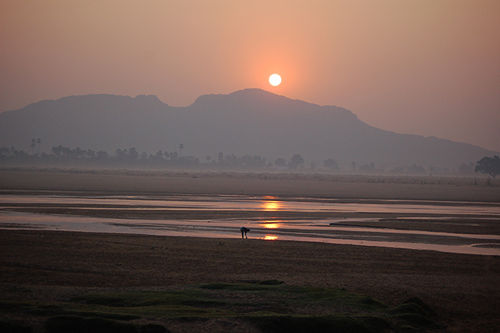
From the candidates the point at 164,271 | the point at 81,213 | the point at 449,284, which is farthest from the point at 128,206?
the point at 449,284

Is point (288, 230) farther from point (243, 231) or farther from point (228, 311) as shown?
→ point (228, 311)

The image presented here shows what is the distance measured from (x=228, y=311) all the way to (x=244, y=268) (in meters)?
7.43

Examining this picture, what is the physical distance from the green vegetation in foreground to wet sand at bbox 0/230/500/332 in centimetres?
108

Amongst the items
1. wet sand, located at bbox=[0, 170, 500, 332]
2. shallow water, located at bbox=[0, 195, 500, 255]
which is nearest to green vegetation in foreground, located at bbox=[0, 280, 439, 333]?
wet sand, located at bbox=[0, 170, 500, 332]

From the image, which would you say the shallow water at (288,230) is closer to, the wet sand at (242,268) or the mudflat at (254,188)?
the wet sand at (242,268)

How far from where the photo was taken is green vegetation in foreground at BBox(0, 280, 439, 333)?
14.0m

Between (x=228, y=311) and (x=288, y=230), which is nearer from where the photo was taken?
(x=228, y=311)

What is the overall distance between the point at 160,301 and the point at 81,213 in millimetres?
31154

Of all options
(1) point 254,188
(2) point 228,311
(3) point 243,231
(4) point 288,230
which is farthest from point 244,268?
(1) point 254,188

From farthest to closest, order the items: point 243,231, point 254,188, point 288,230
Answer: point 254,188
point 288,230
point 243,231

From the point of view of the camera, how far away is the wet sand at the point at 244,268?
18344 millimetres

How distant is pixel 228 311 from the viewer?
1580 centimetres

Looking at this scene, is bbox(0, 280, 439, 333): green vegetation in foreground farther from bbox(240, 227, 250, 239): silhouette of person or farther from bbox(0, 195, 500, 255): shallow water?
bbox(0, 195, 500, 255): shallow water

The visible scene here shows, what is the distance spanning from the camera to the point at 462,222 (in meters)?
45.4
